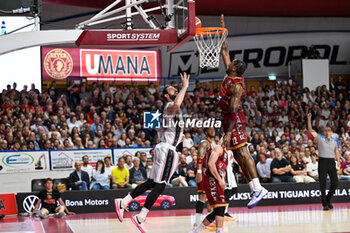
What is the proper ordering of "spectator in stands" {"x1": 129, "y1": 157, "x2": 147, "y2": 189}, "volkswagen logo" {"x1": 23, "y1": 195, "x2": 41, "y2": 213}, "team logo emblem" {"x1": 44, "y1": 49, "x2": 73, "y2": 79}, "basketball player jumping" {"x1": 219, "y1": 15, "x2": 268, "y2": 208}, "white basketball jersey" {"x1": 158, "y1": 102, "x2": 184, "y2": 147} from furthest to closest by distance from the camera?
1. "team logo emblem" {"x1": 44, "y1": 49, "x2": 73, "y2": 79}
2. "spectator in stands" {"x1": 129, "y1": 157, "x2": 147, "y2": 189}
3. "volkswagen logo" {"x1": 23, "y1": 195, "x2": 41, "y2": 213}
4. "white basketball jersey" {"x1": 158, "y1": 102, "x2": 184, "y2": 147}
5. "basketball player jumping" {"x1": 219, "y1": 15, "x2": 268, "y2": 208}

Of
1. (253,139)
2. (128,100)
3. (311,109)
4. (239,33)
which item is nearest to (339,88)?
(311,109)

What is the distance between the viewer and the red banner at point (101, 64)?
24.5 metres

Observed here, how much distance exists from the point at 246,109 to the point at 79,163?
346 inches

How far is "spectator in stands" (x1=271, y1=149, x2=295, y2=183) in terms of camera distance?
54.0 feet

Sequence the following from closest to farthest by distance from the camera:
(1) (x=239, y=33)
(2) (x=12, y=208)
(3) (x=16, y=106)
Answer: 1. (2) (x=12, y=208)
2. (3) (x=16, y=106)
3. (1) (x=239, y=33)

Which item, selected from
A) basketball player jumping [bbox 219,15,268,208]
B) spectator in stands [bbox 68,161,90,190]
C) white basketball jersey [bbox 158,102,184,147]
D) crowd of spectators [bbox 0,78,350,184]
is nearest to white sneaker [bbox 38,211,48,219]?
spectator in stands [bbox 68,161,90,190]

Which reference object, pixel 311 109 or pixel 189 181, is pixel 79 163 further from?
pixel 311 109

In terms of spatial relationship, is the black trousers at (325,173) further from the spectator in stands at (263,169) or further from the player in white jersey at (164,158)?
the player in white jersey at (164,158)

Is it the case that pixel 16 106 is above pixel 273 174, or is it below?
above

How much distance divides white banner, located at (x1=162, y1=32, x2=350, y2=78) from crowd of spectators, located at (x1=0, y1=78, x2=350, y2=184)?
2.84 m

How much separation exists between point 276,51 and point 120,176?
1464cm

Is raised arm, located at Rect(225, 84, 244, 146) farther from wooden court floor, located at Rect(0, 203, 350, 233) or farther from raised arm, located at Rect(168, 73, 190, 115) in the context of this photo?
wooden court floor, located at Rect(0, 203, 350, 233)

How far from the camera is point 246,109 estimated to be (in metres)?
22.5

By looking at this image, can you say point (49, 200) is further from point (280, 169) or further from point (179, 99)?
point (179, 99)
